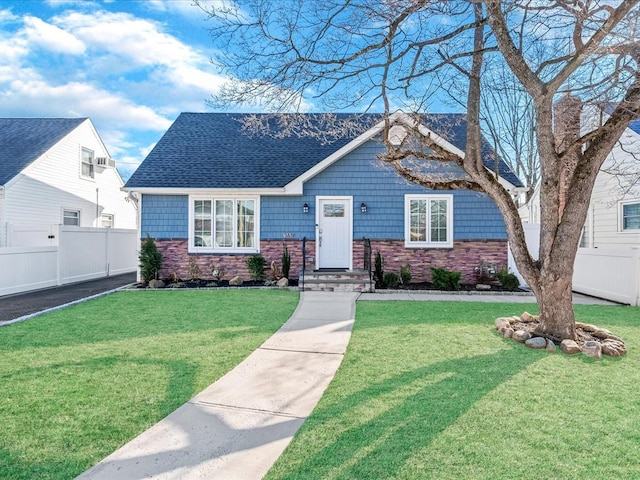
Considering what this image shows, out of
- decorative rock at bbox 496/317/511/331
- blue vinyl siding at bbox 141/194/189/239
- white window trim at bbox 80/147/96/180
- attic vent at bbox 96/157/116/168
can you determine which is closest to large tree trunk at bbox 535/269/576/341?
decorative rock at bbox 496/317/511/331

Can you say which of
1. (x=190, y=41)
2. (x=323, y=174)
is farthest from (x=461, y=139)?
(x=190, y=41)

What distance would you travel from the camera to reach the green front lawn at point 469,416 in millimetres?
2492

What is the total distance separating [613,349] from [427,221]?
7253 millimetres

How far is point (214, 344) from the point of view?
526 centimetres

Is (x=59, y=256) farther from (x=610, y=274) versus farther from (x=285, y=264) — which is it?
(x=610, y=274)

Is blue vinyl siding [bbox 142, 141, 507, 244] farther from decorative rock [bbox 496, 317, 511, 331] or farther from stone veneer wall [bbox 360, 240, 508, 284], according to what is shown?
decorative rock [bbox 496, 317, 511, 331]

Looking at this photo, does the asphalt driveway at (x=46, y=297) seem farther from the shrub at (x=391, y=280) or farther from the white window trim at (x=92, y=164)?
the shrub at (x=391, y=280)

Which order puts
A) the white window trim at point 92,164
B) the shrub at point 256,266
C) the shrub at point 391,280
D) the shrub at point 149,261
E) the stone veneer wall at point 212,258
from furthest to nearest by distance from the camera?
the white window trim at point 92,164 < the stone veneer wall at point 212,258 < the shrub at point 256,266 < the shrub at point 149,261 < the shrub at point 391,280

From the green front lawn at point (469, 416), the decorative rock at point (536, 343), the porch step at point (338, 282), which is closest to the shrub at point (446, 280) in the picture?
the porch step at point (338, 282)

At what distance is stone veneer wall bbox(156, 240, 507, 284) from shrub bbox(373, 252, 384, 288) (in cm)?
31

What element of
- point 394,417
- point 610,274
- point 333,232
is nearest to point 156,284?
point 333,232

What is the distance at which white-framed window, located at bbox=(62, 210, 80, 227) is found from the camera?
1581cm

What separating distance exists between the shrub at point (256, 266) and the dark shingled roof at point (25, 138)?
8915mm

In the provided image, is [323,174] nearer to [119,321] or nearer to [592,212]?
[119,321]
